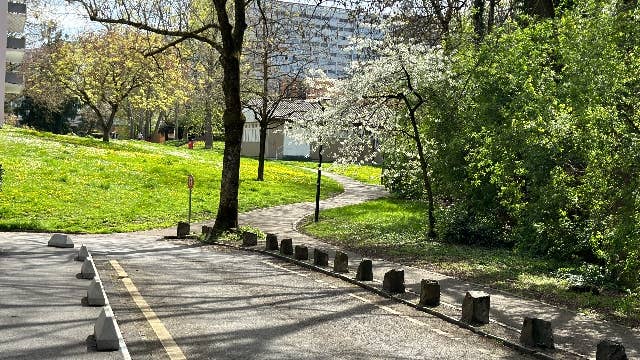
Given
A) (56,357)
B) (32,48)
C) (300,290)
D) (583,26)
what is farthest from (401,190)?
(32,48)

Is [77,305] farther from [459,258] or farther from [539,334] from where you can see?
[459,258]

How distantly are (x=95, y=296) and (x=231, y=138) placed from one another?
39.9 feet

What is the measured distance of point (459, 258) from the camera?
17.1 meters

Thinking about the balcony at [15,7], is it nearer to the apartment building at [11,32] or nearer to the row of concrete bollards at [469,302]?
the apartment building at [11,32]

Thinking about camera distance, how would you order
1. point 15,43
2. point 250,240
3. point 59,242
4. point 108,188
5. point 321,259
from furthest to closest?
point 108,188 → point 15,43 → point 250,240 → point 59,242 → point 321,259

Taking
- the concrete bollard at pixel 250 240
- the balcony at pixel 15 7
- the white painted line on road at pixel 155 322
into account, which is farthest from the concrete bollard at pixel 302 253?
the balcony at pixel 15 7

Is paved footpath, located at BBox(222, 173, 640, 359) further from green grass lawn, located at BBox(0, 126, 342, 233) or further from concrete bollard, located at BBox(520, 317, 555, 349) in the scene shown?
green grass lawn, located at BBox(0, 126, 342, 233)

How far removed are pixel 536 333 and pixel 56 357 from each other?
509cm

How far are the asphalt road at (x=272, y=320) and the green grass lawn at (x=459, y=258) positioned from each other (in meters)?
2.99

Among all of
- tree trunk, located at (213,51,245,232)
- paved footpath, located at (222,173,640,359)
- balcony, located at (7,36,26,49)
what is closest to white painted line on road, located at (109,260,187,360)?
paved footpath, located at (222,173,640,359)

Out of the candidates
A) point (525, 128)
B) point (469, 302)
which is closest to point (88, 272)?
point (469, 302)

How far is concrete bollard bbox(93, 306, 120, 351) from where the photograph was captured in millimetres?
6895

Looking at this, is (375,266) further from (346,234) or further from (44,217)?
(44,217)

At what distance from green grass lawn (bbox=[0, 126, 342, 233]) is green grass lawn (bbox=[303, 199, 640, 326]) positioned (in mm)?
6282
